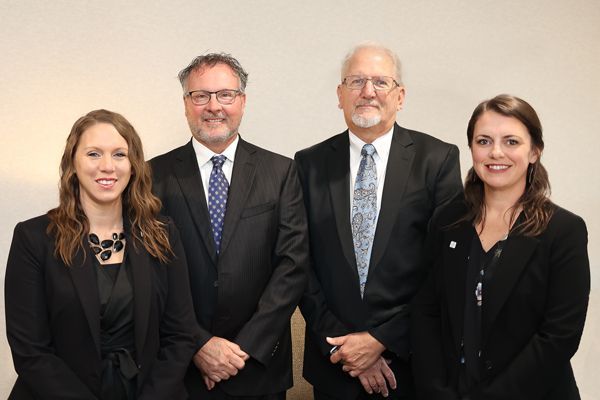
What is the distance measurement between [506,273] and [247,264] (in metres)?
0.96

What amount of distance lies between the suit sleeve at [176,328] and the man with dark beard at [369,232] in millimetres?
523

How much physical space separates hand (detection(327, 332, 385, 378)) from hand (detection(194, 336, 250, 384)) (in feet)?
1.19

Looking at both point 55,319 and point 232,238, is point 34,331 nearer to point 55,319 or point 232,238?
point 55,319

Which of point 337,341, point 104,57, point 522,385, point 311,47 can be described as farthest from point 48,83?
point 522,385

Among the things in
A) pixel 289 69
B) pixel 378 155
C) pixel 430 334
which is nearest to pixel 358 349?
pixel 430 334

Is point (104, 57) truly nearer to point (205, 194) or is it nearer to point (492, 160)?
point (205, 194)

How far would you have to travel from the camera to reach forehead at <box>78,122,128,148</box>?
267 centimetres

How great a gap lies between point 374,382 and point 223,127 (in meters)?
1.15

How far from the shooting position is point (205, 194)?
3.01m

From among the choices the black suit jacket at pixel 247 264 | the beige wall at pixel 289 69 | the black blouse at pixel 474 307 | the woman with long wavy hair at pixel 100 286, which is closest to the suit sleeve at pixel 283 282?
the black suit jacket at pixel 247 264

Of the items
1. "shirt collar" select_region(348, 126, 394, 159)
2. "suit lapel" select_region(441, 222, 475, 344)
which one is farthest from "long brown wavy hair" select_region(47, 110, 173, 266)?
"suit lapel" select_region(441, 222, 475, 344)

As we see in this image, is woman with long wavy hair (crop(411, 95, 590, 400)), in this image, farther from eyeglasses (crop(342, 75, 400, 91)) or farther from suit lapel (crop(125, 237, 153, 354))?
suit lapel (crop(125, 237, 153, 354))

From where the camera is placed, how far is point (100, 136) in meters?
2.68

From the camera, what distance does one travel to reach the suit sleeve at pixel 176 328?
270 centimetres
